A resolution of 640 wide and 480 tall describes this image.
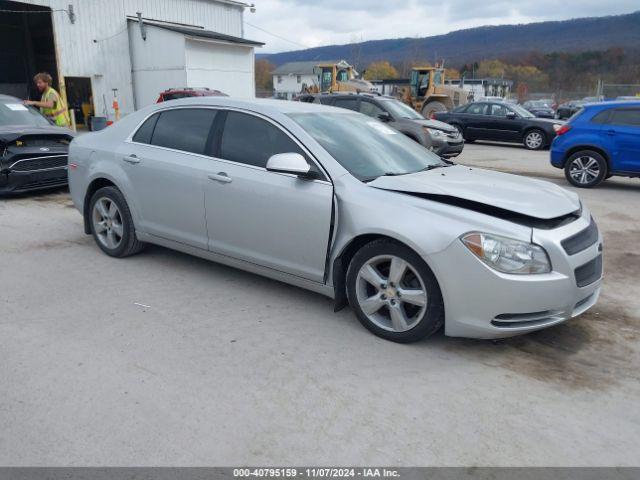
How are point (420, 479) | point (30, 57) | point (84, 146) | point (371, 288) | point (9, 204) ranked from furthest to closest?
point (30, 57)
point (9, 204)
point (84, 146)
point (371, 288)
point (420, 479)

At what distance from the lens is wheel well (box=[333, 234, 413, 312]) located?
3885 mm

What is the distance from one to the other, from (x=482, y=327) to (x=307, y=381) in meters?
1.18

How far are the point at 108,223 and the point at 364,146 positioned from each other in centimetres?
286

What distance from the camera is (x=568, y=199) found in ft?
13.4

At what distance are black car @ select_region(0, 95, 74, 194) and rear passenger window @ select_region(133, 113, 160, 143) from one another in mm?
3968

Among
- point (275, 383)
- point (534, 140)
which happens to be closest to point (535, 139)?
point (534, 140)

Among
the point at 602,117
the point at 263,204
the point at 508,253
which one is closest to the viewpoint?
the point at 508,253

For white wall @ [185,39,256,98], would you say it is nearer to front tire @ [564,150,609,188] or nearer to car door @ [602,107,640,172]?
front tire @ [564,150,609,188]

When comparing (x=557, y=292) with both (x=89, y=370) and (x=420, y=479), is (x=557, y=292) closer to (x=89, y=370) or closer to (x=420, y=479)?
(x=420, y=479)

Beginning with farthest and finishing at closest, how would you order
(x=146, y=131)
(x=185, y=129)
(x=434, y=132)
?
(x=434, y=132), (x=146, y=131), (x=185, y=129)

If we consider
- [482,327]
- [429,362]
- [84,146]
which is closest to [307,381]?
[429,362]

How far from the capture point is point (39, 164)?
8.41m

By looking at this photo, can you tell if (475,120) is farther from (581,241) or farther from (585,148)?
(581,241)

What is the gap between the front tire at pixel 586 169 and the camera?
10070 mm
